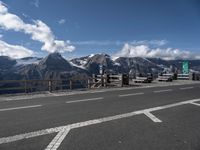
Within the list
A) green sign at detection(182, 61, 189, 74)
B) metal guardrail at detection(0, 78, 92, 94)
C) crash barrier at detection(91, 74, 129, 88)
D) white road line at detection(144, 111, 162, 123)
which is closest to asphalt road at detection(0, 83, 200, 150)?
white road line at detection(144, 111, 162, 123)

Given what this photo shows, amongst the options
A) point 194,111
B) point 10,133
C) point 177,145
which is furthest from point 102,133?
point 194,111

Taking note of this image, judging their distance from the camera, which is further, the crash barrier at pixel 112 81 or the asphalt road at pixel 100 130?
the crash barrier at pixel 112 81

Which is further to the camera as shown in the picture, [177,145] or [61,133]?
[61,133]

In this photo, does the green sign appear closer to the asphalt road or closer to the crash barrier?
the crash barrier

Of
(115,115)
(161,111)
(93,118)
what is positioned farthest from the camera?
(161,111)

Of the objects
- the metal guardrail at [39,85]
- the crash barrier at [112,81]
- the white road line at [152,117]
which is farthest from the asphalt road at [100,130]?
the crash barrier at [112,81]

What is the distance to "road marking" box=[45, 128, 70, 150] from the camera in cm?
566

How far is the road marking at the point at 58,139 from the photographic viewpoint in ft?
18.6

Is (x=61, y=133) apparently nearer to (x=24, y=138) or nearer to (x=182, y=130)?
(x=24, y=138)

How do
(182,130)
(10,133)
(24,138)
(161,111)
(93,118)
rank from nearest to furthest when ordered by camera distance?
(24,138) < (10,133) < (182,130) < (93,118) < (161,111)

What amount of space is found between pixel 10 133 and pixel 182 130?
186 inches

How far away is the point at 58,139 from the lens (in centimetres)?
628

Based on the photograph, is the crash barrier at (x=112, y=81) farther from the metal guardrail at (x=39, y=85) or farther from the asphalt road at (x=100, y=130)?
the asphalt road at (x=100, y=130)

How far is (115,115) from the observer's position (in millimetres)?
9453
